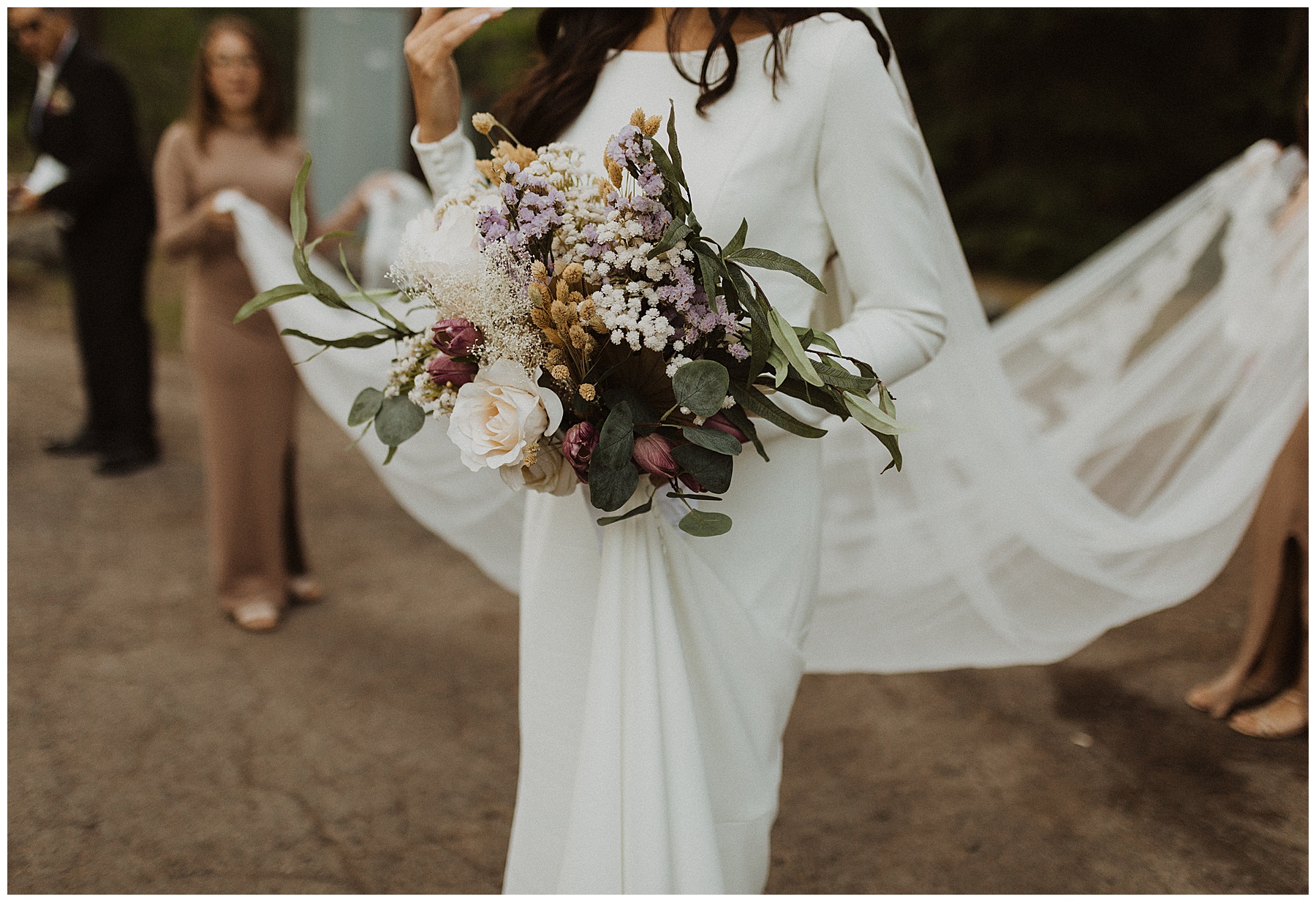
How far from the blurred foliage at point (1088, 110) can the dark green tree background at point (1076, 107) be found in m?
0.02

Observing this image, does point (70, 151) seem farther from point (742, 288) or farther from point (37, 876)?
point (742, 288)

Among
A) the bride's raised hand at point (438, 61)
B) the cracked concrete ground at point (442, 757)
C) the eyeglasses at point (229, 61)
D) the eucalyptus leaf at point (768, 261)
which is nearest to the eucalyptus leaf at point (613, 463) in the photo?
the eucalyptus leaf at point (768, 261)

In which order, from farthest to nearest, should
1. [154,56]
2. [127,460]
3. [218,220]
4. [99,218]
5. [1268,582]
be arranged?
1. [154,56]
2. [127,460]
3. [99,218]
4. [218,220]
5. [1268,582]

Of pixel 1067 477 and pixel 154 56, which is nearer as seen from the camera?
pixel 1067 477

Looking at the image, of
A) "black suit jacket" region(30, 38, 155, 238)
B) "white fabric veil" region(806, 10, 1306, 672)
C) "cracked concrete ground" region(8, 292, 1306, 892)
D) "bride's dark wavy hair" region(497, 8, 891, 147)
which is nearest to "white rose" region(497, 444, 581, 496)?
"bride's dark wavy hair" region(497, 8, 891, 147)

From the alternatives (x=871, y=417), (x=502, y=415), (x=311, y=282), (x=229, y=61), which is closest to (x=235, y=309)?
(x=229, y=61)

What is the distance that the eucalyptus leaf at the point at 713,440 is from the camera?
1.31 meters

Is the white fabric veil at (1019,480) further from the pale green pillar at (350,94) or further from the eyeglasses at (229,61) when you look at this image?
the pale green pillar at (350,94)

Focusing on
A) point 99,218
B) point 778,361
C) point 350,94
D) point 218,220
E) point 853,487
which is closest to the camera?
point 778,361

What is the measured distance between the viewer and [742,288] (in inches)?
49.7

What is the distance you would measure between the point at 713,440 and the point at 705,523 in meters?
0.13

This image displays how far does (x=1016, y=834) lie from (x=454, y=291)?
219 centimetres

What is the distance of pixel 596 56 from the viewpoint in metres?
1.75

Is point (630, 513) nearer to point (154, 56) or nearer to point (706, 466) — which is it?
point (706, 466)
